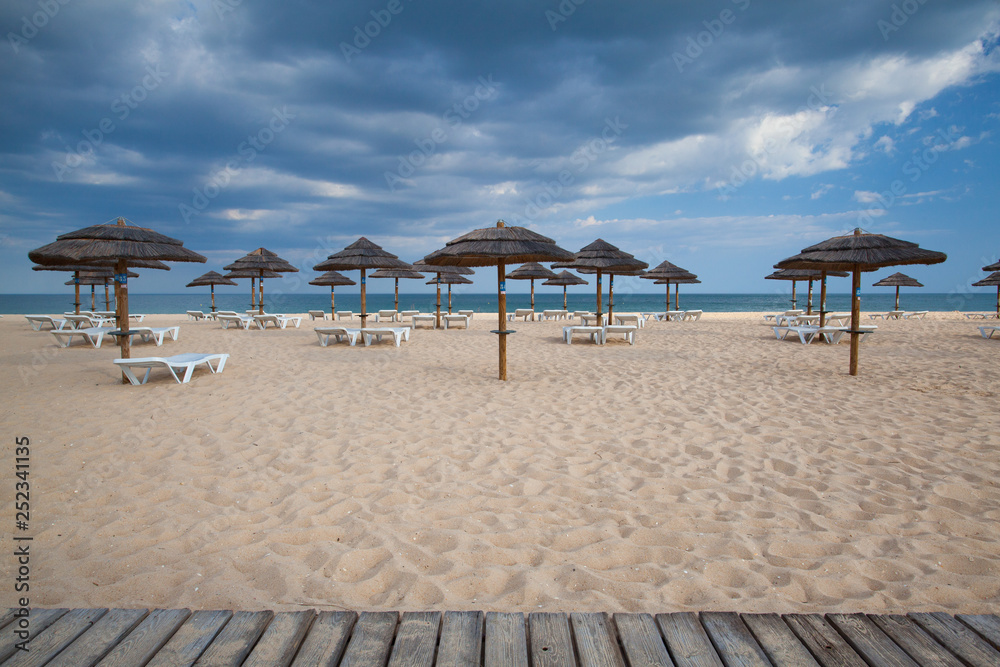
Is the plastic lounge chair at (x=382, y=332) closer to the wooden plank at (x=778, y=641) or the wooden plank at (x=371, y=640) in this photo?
the wooden plank at (x=371, y=640)

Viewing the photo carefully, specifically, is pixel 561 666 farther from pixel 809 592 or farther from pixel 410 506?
pixel 410 506

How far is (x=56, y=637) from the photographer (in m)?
1.55

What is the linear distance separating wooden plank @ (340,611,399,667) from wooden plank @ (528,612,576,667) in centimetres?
46

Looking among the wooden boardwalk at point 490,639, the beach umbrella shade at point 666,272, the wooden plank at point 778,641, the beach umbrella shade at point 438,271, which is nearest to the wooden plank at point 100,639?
the wooden boardwalk at point 490,639

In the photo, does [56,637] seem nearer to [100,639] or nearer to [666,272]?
[100,639]

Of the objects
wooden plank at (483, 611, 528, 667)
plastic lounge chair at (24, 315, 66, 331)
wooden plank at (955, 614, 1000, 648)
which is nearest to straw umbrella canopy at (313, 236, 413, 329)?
plastic lounge chair at (24, 315, 66, 331)

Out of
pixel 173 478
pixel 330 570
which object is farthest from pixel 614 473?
pixel 173 478

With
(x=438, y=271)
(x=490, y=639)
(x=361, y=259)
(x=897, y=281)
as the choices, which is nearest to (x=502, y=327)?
(x=490, y=639)

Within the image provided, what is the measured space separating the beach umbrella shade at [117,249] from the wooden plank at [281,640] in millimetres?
7038

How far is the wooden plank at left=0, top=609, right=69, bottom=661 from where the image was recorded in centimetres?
150

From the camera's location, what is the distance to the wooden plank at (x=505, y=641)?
1.43 metres

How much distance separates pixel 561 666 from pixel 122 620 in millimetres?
1509

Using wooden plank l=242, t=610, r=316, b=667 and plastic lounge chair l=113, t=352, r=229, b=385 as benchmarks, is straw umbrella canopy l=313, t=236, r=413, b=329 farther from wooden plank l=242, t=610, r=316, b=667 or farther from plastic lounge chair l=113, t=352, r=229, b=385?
wooden plank l=242, t=610, r=316, b=667

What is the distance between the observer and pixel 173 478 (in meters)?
3.46
